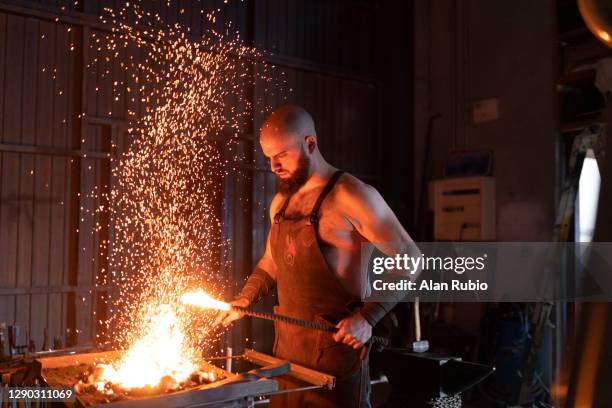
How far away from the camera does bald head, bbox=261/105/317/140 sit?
287cm

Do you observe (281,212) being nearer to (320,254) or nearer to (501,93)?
(320,254)

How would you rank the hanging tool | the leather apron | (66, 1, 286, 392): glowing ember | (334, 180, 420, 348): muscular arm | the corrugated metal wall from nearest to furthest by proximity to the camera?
the leather apron
(334, 180, 420, 348): muscular arm
the corrugated metal wall
the hanging tool
(66, 1, 286, 392): glowing ember

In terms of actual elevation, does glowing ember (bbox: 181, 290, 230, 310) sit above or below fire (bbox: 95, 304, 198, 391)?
above

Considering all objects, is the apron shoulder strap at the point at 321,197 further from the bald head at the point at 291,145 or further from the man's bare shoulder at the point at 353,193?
the bald head at the point at 291,145

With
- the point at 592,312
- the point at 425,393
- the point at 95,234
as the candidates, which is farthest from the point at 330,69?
the point at 592,312

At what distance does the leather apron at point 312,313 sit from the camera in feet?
8.41

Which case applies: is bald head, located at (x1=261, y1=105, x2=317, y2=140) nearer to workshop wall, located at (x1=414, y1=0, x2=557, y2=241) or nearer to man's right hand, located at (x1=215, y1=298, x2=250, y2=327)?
man's right hand, located at (x1=215, y1=298, x2=250, y2=327)

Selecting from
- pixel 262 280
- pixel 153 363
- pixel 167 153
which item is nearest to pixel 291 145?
pixel 262 280

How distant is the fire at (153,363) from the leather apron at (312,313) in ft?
1.51

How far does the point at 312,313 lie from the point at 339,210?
1.62 feet

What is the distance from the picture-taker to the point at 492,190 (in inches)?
240

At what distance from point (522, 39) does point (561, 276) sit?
2408 millimetres

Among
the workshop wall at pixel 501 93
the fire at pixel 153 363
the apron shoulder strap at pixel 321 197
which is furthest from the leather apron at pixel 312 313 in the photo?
the workshop wall at pixel 501 93

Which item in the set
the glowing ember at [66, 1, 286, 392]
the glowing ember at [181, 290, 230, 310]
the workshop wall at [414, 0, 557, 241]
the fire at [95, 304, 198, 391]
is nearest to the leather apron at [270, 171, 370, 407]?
the glowing ember at [181, 290, 230, 310]
